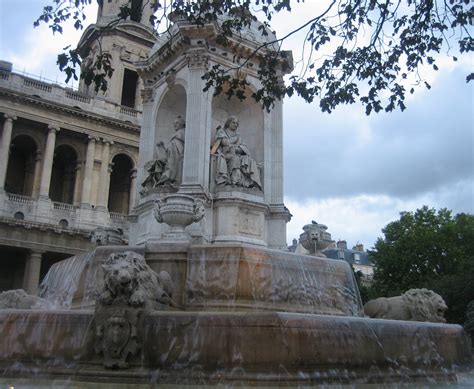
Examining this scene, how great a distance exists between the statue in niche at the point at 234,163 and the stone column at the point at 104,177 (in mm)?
28608

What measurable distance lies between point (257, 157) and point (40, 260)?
25110 millimetres

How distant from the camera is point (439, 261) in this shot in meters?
36.5

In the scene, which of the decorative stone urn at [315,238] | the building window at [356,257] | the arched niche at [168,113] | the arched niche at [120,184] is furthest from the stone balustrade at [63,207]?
the building window at [356,257]

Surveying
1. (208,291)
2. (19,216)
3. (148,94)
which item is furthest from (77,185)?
(208,291)

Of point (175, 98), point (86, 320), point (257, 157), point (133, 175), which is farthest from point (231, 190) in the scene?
point (133, 175)

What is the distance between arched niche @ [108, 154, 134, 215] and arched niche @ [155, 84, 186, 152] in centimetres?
2943

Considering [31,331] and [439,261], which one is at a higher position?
[439,261]

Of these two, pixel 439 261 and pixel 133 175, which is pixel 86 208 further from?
pixel 439 261

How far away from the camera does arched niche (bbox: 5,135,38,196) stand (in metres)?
38.5

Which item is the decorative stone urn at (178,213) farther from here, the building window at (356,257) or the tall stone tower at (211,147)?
the building window at (356,257)

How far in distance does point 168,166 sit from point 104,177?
29.7 meters

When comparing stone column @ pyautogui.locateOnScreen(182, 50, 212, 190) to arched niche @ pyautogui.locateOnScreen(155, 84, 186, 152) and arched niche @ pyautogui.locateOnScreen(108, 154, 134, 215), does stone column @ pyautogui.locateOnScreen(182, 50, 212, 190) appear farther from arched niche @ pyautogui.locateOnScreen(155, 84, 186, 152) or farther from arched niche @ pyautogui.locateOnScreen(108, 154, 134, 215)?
arched niche @ pyautogui.locateOnScreen(108, 154, 134, 215)

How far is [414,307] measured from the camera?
852 centimetres

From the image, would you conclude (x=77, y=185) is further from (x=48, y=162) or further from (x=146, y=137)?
(x=146, y=137)
